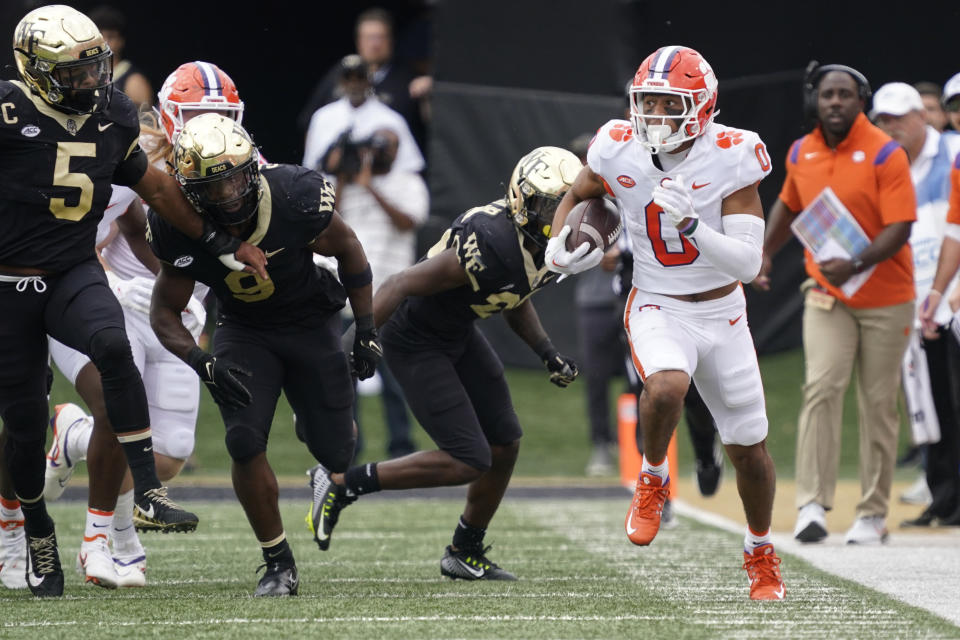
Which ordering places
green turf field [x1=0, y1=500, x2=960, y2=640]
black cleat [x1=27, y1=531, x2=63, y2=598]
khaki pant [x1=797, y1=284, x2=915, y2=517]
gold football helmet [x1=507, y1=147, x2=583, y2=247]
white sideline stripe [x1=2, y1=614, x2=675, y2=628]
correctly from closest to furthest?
green turf field [x1=0, y1=500, x2=960, y2=640] → white sideline stripe [x1=2, y1=614, x2=675, y2=628] → black cleat [x1=27, y1=531, x2=63, y2=598] → gold football helmet [x1=507, y1=147, x2=583, y2=247] → khaki pant [x1=797, y1=284, x2=915, y2=517]

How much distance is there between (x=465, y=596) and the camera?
15.9ft

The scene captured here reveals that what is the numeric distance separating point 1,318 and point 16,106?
68 centimetres

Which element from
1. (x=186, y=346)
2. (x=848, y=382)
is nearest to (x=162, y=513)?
(x=186, y=346)

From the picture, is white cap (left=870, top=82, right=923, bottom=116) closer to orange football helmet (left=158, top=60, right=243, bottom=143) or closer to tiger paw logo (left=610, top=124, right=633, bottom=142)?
tiger paw logo (left=610, top=124, right=633, bottom=142)

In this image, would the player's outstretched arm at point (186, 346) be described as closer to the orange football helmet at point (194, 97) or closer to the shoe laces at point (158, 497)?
the shoe laces at point (158, 497)

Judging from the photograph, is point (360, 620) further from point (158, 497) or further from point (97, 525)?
point (97, 525)

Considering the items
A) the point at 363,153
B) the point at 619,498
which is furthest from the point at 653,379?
the point at 363,153

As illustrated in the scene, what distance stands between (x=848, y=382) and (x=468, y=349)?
198 cm

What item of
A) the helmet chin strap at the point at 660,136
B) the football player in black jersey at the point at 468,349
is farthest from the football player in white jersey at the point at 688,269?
the football player in black jersey at the point at 468,349

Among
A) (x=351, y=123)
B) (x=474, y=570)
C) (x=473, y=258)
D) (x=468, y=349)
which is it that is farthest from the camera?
(x=351, y=123)

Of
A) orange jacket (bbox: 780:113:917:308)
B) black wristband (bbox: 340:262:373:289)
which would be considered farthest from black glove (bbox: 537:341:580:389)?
orange jacket (bbox: 780:113:917:308)

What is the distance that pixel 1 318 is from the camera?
4.75 metres

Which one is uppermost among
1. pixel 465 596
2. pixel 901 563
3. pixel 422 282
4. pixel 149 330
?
pixel 422 282

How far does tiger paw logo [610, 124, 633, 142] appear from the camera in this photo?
4832mm
